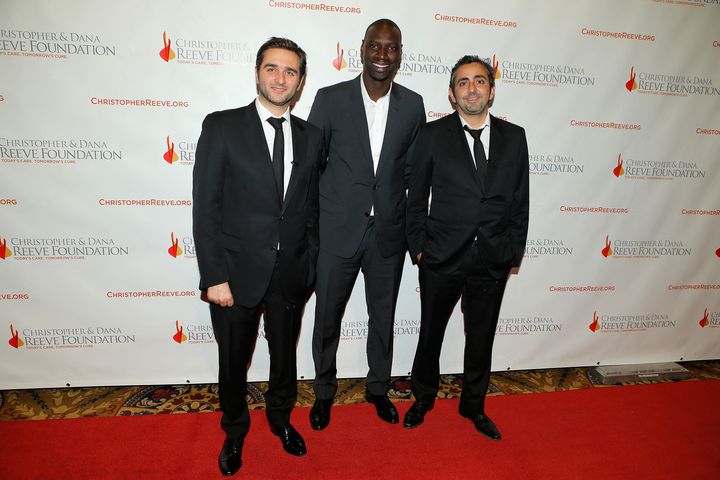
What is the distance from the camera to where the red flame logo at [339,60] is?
2.69m

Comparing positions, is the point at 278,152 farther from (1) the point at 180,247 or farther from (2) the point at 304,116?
(1) the point at 180,247

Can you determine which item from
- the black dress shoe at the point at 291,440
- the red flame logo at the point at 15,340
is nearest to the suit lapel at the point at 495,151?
the black dress shoe at the point at 291,440

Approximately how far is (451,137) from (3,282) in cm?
301

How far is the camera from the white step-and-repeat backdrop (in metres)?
2.56

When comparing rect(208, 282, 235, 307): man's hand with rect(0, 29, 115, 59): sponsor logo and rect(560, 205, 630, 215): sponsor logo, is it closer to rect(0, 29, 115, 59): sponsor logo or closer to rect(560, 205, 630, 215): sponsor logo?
rect(0, 29, 115, 59): sponsor logo

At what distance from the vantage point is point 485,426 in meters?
2.47

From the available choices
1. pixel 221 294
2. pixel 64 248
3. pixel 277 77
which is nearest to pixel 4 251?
pixel 64 248

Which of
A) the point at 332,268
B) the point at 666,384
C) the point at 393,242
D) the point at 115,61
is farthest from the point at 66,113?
the point at 666,384

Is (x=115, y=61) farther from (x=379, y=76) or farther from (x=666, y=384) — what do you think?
(x=666, y=384)

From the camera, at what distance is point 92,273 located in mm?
2773

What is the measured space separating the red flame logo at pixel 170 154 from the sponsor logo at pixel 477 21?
6.37 ft

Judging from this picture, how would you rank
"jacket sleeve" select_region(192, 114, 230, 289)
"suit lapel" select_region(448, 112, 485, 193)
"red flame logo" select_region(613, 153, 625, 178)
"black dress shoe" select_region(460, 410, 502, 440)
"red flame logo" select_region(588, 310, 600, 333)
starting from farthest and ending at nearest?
"red flame logo" select_region(588, 310, 600, 333) → "red flame logo" select_region(613, 153, 625, 178) → "black dress shoe" select_region(460, 410, 502, 440) → "suit lapel" select_region(448, 112, 485, 193) → "jacket sleeve" select_region(192, 114, 230, 289)

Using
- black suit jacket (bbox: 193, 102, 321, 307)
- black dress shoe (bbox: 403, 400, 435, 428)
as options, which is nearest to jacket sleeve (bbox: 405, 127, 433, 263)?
black suit jacket (bbox: 193, 102, 321, 307)

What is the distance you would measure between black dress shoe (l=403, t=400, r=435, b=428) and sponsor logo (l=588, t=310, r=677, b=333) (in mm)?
1720
